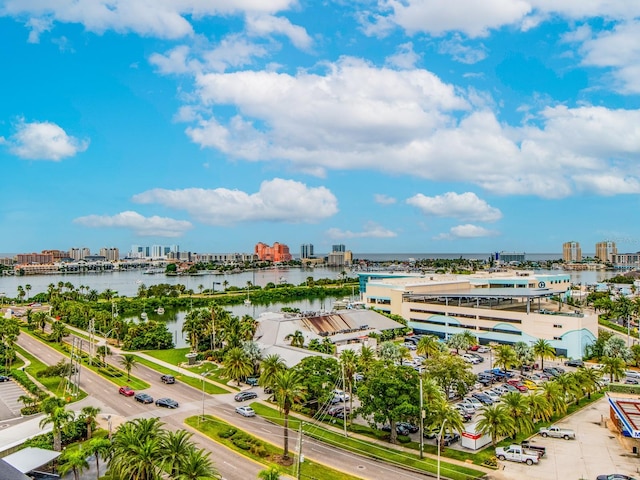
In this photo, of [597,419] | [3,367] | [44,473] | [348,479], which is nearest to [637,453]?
[597,419]

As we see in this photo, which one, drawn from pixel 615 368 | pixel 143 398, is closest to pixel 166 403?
pixel 143 398

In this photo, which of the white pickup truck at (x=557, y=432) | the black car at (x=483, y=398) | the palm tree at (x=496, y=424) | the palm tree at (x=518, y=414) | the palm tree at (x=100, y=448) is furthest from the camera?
the black car at (x=483, y=398)

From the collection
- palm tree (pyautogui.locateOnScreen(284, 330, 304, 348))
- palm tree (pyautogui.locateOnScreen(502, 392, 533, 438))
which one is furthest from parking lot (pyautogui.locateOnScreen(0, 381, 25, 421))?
palm tree (pyautogui.locateOnScreen(502, 392, 533, 438))

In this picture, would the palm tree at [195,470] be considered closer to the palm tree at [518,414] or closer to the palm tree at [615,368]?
the palm tree at [518,414]

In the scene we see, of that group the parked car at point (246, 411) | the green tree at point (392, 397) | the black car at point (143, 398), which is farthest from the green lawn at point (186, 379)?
the green tree at point (392, 397)

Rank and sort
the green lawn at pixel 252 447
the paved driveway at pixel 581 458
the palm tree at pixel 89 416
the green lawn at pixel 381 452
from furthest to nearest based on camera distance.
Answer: the palm tree at pixel 89 416 → the paved driveway at pixel 581 458 → the green lawn at pixel 381 452 → the green lawn at pixel 252 447

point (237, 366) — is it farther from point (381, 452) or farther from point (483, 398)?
point (483, 398)

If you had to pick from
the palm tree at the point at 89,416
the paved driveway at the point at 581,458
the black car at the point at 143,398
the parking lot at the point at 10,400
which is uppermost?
the palm tree at the point at 89,416

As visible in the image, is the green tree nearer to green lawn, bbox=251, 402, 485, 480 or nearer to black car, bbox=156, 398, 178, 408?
green lawn, bbox=251, 402, 485, 480
